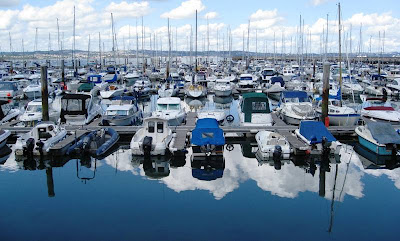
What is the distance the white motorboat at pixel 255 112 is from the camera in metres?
25.3

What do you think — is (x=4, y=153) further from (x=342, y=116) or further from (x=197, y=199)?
(x=342, y=116)

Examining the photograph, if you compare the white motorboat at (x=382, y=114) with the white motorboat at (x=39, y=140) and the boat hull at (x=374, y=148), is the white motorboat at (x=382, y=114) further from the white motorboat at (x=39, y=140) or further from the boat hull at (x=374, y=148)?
the white motorboat at (x=39, y=140)

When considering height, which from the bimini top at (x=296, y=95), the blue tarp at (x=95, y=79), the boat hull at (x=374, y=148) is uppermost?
the blue tarp at (x=95, y=79)

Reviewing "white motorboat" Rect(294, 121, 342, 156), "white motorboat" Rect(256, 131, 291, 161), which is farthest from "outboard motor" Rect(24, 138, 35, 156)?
"white motorboat" Rect(294, 121, 342, 156)

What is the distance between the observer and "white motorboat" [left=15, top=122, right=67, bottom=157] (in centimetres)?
2000

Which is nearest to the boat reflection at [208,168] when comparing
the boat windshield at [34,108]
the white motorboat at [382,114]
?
the white motorboat at [382,114]

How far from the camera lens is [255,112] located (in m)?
25.7

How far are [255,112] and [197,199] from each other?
11915 mm

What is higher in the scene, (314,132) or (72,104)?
(72,104)

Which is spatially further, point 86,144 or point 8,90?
point 8,90

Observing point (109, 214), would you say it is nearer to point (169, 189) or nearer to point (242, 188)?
point (169, 189)

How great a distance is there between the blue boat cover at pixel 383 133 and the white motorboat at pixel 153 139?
426 inches

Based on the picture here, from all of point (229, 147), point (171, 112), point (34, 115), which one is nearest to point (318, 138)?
point (229, 147)

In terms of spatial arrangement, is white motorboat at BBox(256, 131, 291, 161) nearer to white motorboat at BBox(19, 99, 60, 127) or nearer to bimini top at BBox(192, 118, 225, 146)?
bimini top at BBox(192, 118, 225, 146)
